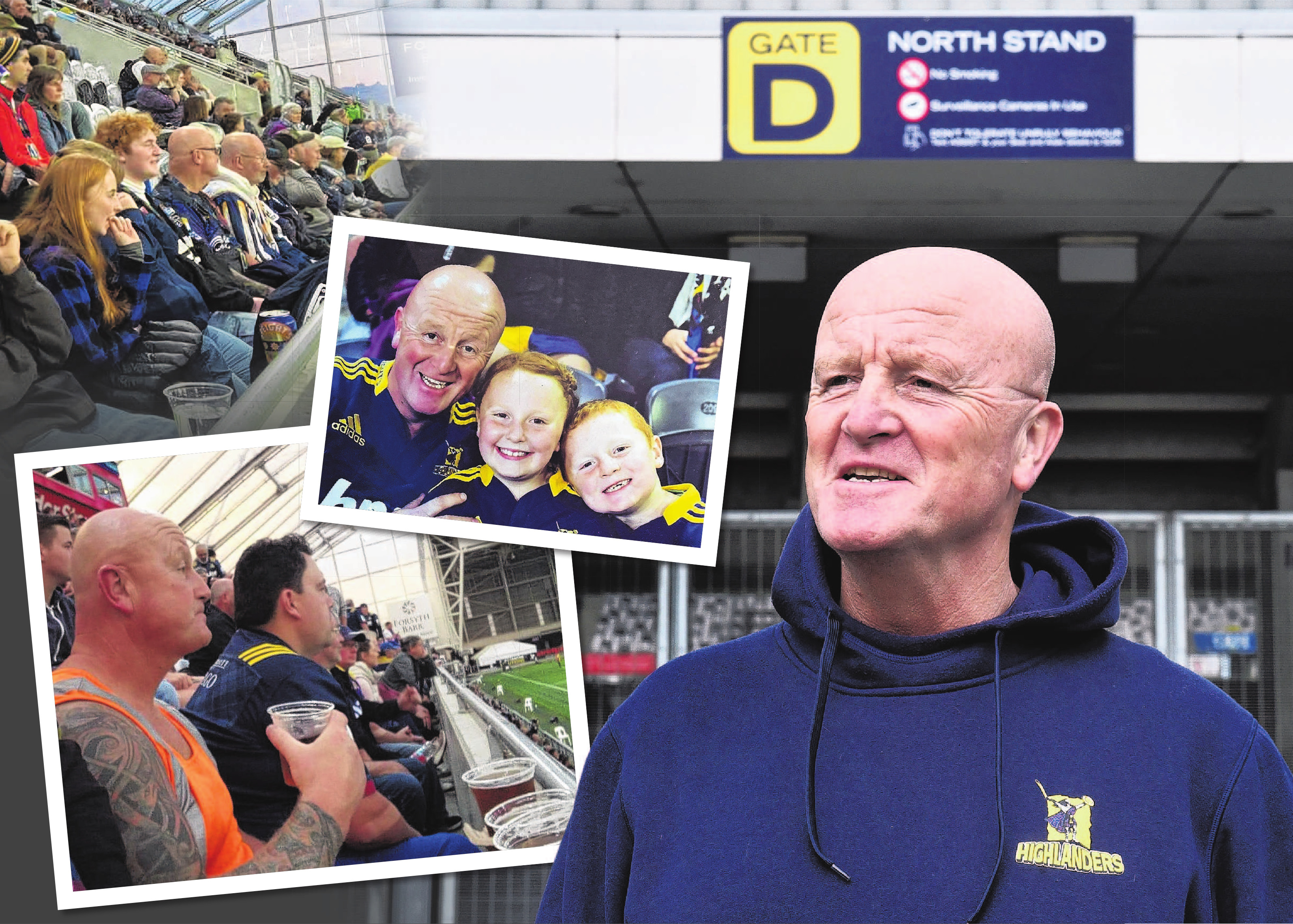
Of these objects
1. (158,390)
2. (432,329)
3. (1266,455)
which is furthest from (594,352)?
(1266,455)

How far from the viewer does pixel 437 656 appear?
6.77 ft

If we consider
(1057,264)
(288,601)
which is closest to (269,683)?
(288,601)

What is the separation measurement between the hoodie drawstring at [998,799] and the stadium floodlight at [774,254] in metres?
3.67

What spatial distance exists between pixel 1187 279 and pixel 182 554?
4.76m

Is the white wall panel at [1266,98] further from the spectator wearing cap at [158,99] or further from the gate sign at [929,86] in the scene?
the spectator wearing cap at [158,99]

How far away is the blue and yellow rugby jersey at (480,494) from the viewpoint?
194cm

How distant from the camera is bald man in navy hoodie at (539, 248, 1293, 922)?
1.25m

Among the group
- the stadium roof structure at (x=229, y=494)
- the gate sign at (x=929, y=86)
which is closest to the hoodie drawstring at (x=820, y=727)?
the stadium roof structure at (x=229, y=494)

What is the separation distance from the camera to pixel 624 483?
1.97 metres

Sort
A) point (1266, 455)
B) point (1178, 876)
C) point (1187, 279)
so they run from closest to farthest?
point (1178, 876), point (1187, 279), point (1266, 455)

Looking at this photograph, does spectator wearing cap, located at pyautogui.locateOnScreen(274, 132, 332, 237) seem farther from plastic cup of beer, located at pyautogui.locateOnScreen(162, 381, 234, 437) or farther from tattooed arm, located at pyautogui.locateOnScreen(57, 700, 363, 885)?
tattooed arm, located at pyautogui.locateOnScreen(57, 700, 363, 885)

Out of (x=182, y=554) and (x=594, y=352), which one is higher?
(x=594, y=352)

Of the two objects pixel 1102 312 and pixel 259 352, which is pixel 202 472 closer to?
pixel 259 352

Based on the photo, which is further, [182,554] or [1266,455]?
[1266,455]
